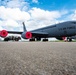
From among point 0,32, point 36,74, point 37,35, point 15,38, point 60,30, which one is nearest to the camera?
point 36,74

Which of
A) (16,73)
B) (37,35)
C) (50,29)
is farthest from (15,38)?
(16,73)

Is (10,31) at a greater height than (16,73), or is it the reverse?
(10,31)

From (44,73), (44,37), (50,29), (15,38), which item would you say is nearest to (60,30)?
(50,29)

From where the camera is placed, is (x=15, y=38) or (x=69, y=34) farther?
(x=15, y=38)

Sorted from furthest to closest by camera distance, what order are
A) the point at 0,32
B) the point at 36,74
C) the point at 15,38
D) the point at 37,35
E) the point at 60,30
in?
the point at 15,38, the point at 37,35, the point at 0,32, the point at 60,30, the point at 36,74

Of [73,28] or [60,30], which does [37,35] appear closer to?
[60,30]

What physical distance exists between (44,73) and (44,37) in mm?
28852

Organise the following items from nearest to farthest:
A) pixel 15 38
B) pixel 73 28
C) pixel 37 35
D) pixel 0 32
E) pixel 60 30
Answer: pixel 73 28 → pixel 60 30 → pixel 0 32 → pixel 37 35 → pixel 15 38

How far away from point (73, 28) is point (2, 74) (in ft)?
73.2

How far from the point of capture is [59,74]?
78.7 inches

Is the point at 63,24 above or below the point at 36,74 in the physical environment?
above

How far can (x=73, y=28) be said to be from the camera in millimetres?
23641

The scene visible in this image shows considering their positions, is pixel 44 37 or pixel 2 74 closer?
pixel 2 74

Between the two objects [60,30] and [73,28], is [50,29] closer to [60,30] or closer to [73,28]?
[60,30]
